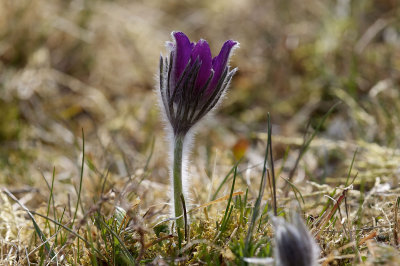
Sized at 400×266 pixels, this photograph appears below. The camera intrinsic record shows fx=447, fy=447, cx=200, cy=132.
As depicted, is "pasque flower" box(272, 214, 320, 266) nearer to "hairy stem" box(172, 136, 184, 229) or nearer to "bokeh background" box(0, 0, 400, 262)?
"hairy stem" box(172, 136, 184, 229)

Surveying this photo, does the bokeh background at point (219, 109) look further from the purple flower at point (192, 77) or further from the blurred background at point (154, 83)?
the purple flower at point (192, 77)

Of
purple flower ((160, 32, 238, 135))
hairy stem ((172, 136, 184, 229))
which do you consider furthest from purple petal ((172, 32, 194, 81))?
hairy stem ((172, 136, 184, 229))

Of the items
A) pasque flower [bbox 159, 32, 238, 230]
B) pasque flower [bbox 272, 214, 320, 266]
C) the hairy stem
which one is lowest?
pasque flower [bbox 272, 214, 320, 266]

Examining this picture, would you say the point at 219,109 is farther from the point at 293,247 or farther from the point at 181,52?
the point at 293,247

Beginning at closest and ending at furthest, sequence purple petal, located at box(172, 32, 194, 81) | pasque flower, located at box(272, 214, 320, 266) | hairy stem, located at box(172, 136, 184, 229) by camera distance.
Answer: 1. pasque flower, located at box(272, 214, 320, 266)
2. purple petal, located at box(172, 32, 194, 81)
3. hairy stem, located at box(172, 136, 184, 229)

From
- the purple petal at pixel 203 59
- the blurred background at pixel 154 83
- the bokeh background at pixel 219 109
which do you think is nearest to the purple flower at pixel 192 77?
the purple petal at pixel 203 59

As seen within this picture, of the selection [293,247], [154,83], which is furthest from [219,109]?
[293,247]
